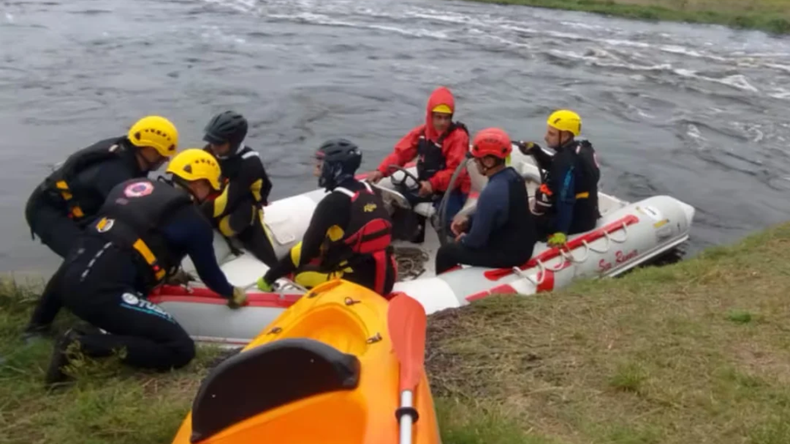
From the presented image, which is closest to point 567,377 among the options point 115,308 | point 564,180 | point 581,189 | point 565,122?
point 115,308

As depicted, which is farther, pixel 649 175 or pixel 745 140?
pixel 745 140

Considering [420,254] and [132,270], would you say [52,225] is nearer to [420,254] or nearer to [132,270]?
[132,270]

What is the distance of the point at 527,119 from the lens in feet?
45.2

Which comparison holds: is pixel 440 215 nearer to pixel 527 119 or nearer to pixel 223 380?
pixel 223 380

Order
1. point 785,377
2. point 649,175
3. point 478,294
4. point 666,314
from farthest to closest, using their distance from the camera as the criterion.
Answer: point 649,175
point 478,294
point 666,314
point 785,377

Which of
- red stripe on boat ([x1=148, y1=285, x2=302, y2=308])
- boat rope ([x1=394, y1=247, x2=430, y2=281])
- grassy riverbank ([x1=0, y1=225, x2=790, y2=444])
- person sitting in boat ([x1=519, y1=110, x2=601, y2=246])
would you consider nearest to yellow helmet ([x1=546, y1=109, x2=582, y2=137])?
person sitting in boat ([x1=519, y1=110, x2=601, y2=246])

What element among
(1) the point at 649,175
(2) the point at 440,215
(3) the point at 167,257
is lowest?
(1) the point at 649,175

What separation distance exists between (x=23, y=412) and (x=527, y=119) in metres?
10.9

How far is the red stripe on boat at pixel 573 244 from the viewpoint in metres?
6.19

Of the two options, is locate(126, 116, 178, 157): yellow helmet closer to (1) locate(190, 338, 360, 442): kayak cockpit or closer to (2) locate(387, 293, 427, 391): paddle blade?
(2) locate(387, 293, 427, 391): paddle blade

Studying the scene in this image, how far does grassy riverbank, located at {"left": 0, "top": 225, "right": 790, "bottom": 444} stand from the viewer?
149 inches

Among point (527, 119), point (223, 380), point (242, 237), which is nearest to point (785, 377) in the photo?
point (223, 380)

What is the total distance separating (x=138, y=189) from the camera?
14.3 ft

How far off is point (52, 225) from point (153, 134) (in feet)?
3.09
